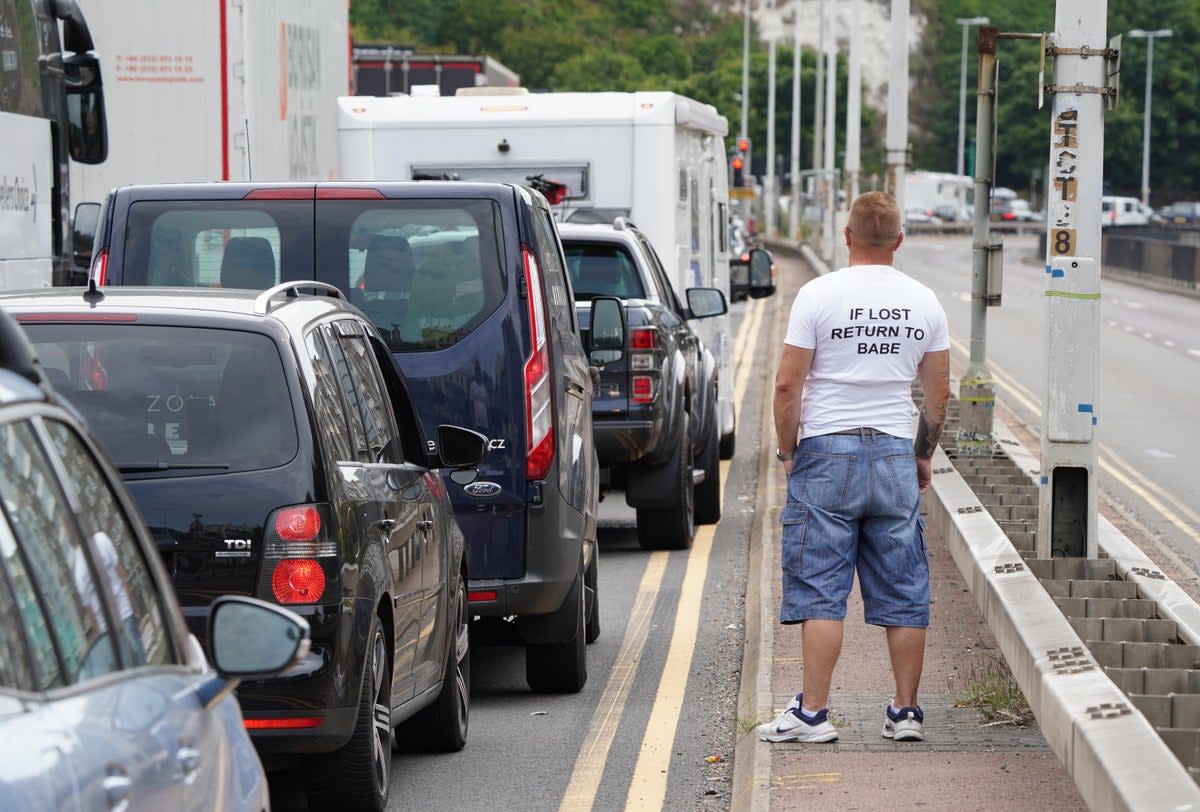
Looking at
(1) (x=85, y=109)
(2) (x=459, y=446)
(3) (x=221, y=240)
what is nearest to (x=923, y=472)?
(2) (x=459, y=446)

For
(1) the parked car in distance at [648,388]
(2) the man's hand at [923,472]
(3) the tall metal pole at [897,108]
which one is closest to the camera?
(2) the man's hand at [923,472]

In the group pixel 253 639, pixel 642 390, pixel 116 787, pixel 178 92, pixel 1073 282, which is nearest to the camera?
pixel 116 787

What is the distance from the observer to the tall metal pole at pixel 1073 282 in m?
8.95

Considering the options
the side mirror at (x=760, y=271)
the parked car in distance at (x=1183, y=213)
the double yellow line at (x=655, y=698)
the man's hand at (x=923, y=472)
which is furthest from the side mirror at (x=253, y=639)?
the parked car in distance at (x=1183, y=213)

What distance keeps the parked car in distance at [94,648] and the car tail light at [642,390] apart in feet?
27.4

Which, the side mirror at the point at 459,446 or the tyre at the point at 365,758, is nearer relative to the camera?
the tyre at the point at 365,758

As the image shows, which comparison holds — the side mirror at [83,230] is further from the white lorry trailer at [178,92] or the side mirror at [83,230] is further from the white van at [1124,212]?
the white van at [1124,212]

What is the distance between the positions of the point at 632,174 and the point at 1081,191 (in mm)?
7200

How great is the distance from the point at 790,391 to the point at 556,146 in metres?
9.40

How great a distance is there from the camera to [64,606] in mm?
3084

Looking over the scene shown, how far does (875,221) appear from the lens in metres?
7.04

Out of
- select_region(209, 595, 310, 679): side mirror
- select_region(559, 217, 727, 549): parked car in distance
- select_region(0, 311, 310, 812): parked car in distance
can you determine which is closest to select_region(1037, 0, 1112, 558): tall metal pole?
select_region(559, 217, 727, 549): parked car in distance

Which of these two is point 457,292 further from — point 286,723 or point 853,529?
point 286,723

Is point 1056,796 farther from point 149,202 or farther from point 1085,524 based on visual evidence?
point 149,202
